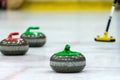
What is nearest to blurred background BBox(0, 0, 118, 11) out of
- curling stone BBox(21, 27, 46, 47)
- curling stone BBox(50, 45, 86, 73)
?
curling stone BBox(21, 27, 46, 47)

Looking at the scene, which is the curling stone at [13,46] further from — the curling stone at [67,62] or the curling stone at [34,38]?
the curling stone at [67,62]

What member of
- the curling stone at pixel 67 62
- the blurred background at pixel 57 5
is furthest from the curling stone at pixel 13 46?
the blurred background at pixel 57 5

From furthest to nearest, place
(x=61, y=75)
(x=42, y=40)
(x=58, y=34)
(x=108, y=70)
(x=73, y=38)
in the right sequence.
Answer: (x=58, y=34)
(x=73, y=38)
(x=42, y=40)
(x=108, y=70)
(x=61, y=75)

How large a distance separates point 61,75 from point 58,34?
4.89 meters

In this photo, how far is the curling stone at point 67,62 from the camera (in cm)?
448

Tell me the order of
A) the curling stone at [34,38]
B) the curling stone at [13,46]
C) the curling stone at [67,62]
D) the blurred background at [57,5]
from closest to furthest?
the curling stone at [67,62] → the curling stone at [13,46] → the curling stone at [34,38] → the blurred background at [57,5]

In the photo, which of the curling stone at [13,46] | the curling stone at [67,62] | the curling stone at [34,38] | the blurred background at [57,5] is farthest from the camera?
the blurred background at [57,5]

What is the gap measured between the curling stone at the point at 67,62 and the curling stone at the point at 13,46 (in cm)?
120

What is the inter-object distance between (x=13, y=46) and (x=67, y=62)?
1356 mm

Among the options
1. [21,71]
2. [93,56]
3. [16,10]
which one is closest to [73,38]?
[93,56]

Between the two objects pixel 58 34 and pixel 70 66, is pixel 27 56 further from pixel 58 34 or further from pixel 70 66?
pixel 58 34

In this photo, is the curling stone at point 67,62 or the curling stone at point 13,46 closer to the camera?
the curling stone at point 67,62

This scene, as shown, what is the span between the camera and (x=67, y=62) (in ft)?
14.7

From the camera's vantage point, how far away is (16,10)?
20.7 m
